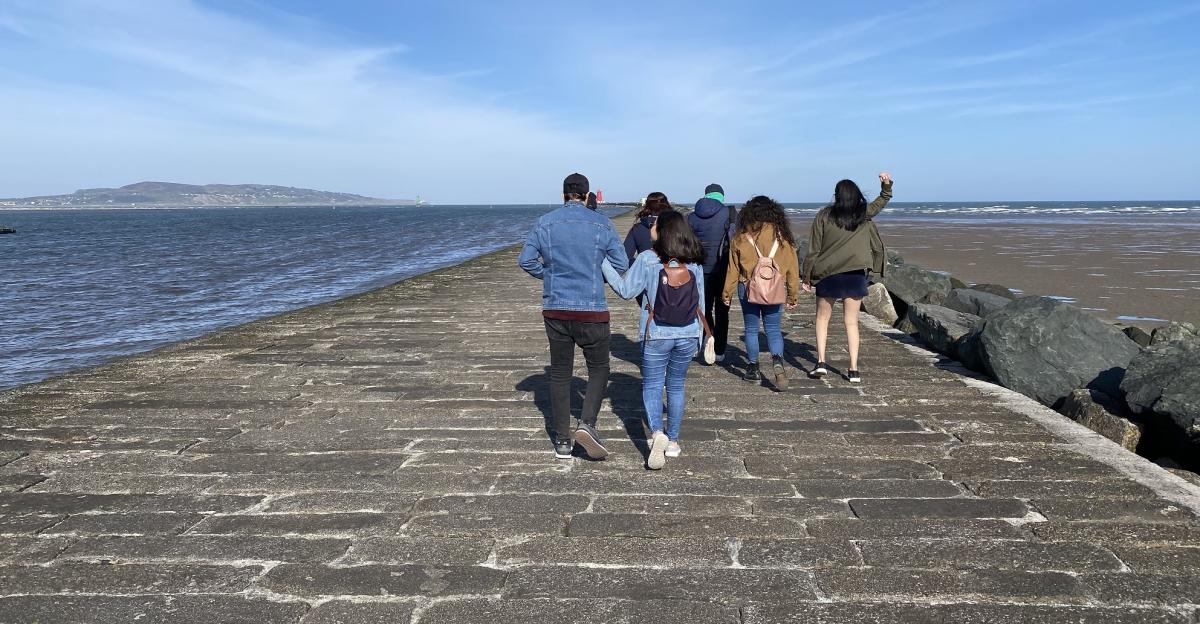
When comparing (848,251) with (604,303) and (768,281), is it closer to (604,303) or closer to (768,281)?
(768,281)

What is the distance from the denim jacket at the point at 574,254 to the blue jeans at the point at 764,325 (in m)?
2.25

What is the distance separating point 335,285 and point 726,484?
18568mm

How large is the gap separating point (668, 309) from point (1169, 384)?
3.36m

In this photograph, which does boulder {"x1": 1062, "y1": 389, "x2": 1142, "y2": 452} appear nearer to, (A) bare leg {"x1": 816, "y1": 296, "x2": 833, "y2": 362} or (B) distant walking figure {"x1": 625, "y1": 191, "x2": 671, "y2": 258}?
(A) bare leg {"x1": 816, "y1": 296, "x2": 833, "y2": 362}

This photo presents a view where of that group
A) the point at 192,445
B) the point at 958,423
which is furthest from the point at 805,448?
the point at 192,445

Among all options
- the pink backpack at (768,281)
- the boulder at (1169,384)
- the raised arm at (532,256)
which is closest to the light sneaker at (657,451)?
the raised arm at (532,256)

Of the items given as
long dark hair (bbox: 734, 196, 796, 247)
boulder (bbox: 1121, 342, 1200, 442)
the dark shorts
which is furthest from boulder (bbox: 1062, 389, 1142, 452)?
long dark hair (bbox: 734, 196, 796, 247)

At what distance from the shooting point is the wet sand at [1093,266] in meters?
13.5

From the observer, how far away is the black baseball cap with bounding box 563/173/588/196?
4457mm

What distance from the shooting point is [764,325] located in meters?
6.28

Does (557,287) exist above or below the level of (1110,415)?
above

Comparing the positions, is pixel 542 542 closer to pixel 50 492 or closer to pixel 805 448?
pixel 805 448

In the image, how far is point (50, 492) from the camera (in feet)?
13.0

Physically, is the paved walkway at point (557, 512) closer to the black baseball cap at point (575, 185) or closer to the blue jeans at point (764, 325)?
the blue jeans at point (764, 325)
